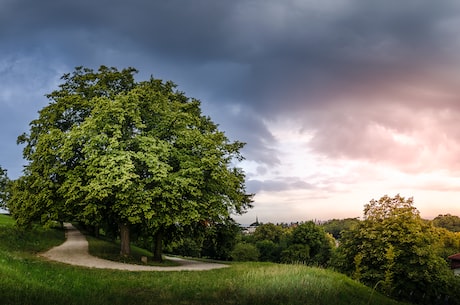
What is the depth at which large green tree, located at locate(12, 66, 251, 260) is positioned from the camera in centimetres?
2541

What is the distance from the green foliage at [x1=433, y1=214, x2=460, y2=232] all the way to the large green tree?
438 feet

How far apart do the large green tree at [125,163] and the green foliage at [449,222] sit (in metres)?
133

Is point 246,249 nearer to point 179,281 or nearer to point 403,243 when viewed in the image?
point 403,243

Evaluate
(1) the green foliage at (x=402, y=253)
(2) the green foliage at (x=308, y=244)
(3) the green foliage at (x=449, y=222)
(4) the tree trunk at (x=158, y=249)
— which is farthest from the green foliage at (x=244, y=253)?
(3) the green foliage at (x=449, y=222)

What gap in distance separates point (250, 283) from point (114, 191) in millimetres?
13868

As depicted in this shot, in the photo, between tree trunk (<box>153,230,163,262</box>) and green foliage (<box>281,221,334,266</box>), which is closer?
tree trunk (<box>153,230,163,262</box>)

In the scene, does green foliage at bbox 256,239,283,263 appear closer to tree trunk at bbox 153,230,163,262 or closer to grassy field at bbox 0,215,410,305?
tree trunk at bbox 153,230,163,262

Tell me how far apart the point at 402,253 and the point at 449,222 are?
119 metres

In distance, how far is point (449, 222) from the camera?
142 m

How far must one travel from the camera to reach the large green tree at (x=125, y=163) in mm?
25406

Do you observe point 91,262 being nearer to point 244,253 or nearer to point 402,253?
point 402,253

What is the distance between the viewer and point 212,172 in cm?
2742

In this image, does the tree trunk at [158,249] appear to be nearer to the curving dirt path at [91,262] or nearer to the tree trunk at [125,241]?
the tree trunk at [125,241]

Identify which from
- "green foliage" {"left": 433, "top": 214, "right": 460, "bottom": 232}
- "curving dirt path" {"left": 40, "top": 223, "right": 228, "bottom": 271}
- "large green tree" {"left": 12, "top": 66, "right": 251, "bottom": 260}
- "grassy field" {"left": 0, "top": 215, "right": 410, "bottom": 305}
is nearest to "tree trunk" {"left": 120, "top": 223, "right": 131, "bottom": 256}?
"large green tree" {"left": 12, "top": 66, "right": 251, "bottom": 260}
